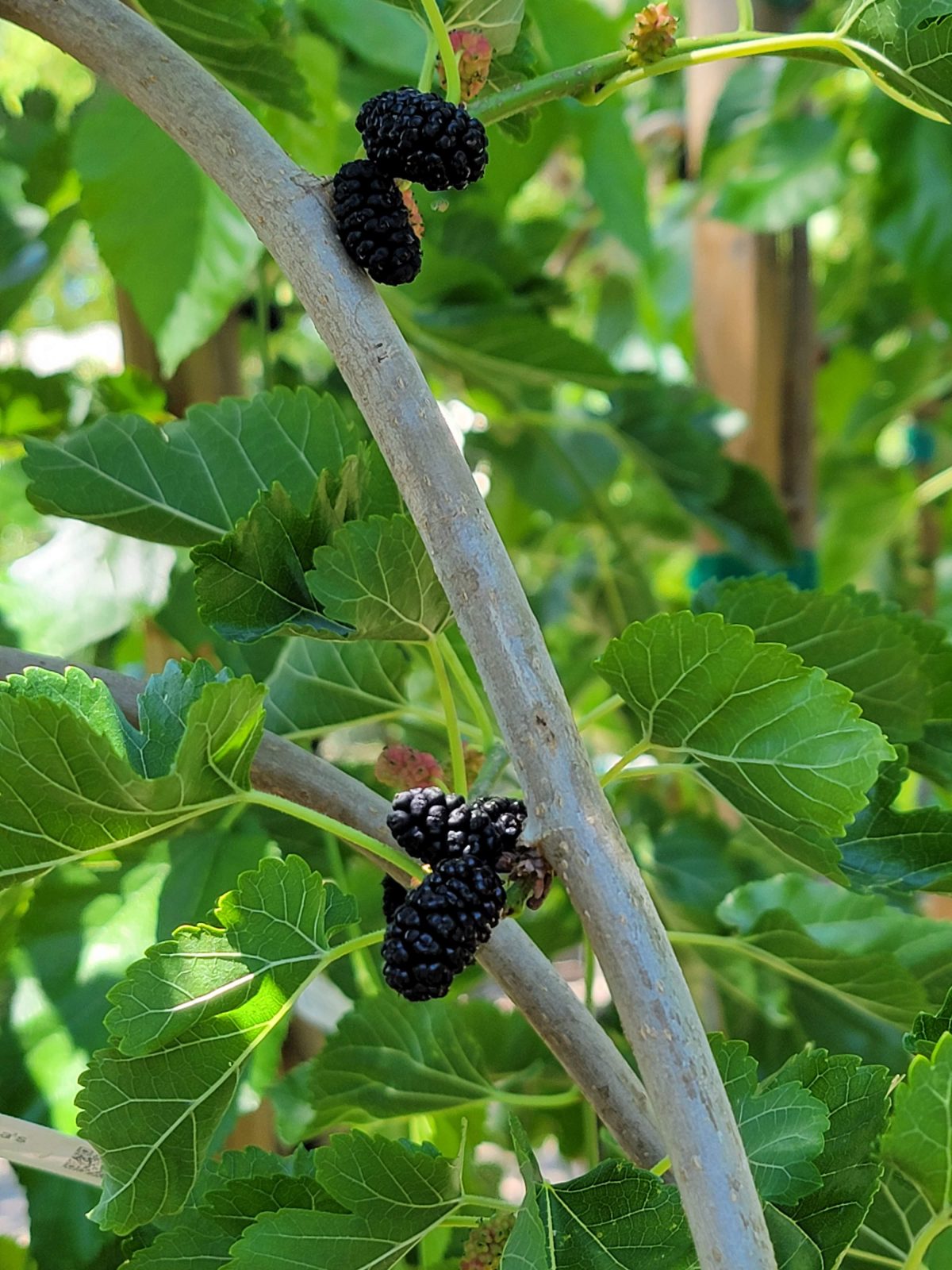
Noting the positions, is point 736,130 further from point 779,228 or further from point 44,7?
point 44,7

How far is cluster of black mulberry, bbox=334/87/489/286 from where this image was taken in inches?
8.1

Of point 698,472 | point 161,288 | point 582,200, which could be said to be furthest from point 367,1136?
point 582,200

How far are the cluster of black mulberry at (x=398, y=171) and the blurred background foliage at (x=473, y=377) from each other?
0.12 feet

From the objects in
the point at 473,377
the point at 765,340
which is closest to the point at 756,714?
the point at 473,377

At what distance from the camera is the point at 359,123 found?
223 millimetres

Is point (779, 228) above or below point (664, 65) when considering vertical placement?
above

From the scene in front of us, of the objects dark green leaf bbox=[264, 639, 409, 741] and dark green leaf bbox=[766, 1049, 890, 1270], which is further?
dark green leaf bbox=[264, 639, 409, 741]

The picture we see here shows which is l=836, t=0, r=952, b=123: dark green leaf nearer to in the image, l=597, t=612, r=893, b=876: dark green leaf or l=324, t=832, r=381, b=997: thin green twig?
l=597, t=612, r=893, b=876: dark green leaf

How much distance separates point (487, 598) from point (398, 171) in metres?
0.08

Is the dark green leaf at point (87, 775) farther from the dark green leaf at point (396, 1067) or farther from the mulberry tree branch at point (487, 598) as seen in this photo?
the dark green leaf at point (396, 1067)

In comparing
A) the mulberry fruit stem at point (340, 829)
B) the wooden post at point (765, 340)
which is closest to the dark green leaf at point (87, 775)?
the mulberry fruit stem at point (340, 829)

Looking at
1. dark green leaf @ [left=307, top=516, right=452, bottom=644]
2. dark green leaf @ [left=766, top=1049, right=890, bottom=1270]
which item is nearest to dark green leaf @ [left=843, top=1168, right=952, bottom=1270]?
dark green leaf @ [left=766, top=1049, right=890, bottom=1270]

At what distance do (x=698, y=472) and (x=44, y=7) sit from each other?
44 centimetres

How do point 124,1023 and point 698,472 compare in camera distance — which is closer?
point 124,1023
